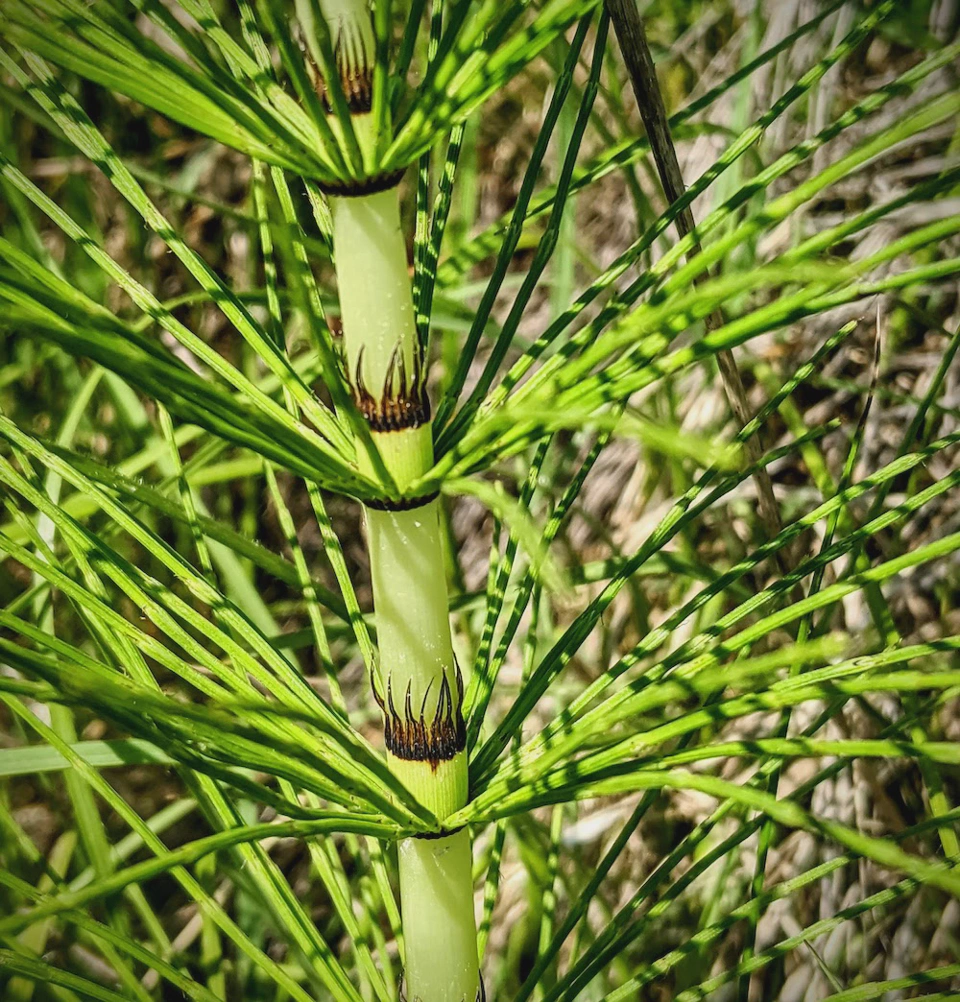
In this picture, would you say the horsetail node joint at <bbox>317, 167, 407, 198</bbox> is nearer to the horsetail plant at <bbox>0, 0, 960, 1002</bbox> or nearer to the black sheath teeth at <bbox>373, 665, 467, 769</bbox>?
the horsetail plant at <bbox>0, 0, 960, 1002</bbox>

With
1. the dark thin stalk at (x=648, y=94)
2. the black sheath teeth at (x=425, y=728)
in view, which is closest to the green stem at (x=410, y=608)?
the black sheath teeth at (x=425, y=728)

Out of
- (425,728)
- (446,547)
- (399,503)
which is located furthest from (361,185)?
(446,547)

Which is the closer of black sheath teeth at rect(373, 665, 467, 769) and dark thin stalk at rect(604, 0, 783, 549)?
black sheath teeth at rect(373, 665, 467, 769)

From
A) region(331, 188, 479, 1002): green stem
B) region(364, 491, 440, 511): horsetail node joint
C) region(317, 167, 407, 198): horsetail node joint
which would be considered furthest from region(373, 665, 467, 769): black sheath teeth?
region(317, 167, 407, 198): horsetail node joint

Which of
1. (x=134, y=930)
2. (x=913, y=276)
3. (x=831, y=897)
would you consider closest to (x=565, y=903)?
(x=831, y=897)

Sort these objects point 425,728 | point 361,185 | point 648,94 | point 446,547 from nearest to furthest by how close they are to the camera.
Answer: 1. point 361,185
2. point 425,728
3. point 648,94
4. point 446,547

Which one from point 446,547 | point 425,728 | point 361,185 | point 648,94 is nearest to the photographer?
point 361,185

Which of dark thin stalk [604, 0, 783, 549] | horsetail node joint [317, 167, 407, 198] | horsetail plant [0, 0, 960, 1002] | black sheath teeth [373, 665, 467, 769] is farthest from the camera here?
dark thin stalk [604, 0, 783, 549]

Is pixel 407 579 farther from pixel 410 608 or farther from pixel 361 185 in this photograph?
pixel 361 185
